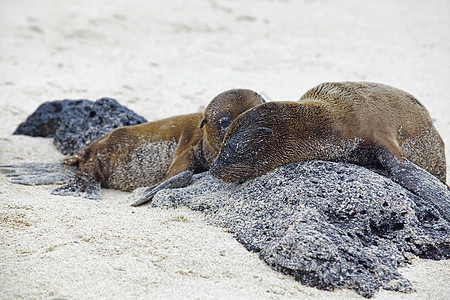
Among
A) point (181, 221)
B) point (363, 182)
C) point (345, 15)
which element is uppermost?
point (345, 15)

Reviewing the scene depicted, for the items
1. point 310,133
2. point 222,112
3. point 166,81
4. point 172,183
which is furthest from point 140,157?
point 166,81

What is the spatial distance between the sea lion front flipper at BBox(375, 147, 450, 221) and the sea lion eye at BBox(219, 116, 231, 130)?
1.38 metres

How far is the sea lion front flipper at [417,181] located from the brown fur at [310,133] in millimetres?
95

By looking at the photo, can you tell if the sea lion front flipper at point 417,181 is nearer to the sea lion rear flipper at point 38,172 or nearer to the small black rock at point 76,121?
the sea lion rear flipper at point 38,172

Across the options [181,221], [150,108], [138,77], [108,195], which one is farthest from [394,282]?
[138,77]

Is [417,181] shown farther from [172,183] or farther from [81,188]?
[81,188]

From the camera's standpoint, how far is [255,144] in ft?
11.5

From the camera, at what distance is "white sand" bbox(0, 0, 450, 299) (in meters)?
2.51

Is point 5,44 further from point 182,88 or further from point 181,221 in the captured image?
point 181,221

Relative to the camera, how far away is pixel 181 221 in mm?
3490

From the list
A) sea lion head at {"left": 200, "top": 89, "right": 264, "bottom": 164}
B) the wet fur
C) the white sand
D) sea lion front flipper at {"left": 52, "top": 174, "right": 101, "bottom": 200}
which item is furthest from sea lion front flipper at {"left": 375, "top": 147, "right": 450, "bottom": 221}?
sea lion front flipper at {"left": 52, "top": 174, "right": 101, "bottom": 200}

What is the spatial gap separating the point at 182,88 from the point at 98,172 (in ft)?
11.6

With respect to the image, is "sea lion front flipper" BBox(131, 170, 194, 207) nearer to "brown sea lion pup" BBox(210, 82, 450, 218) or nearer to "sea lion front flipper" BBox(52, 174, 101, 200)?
"sea lion front flipper" BBox(52, 174, 101, 200)

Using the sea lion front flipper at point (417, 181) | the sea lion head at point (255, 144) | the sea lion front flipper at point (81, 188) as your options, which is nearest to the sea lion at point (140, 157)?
the sea lion front flipper at point (81, 188)
